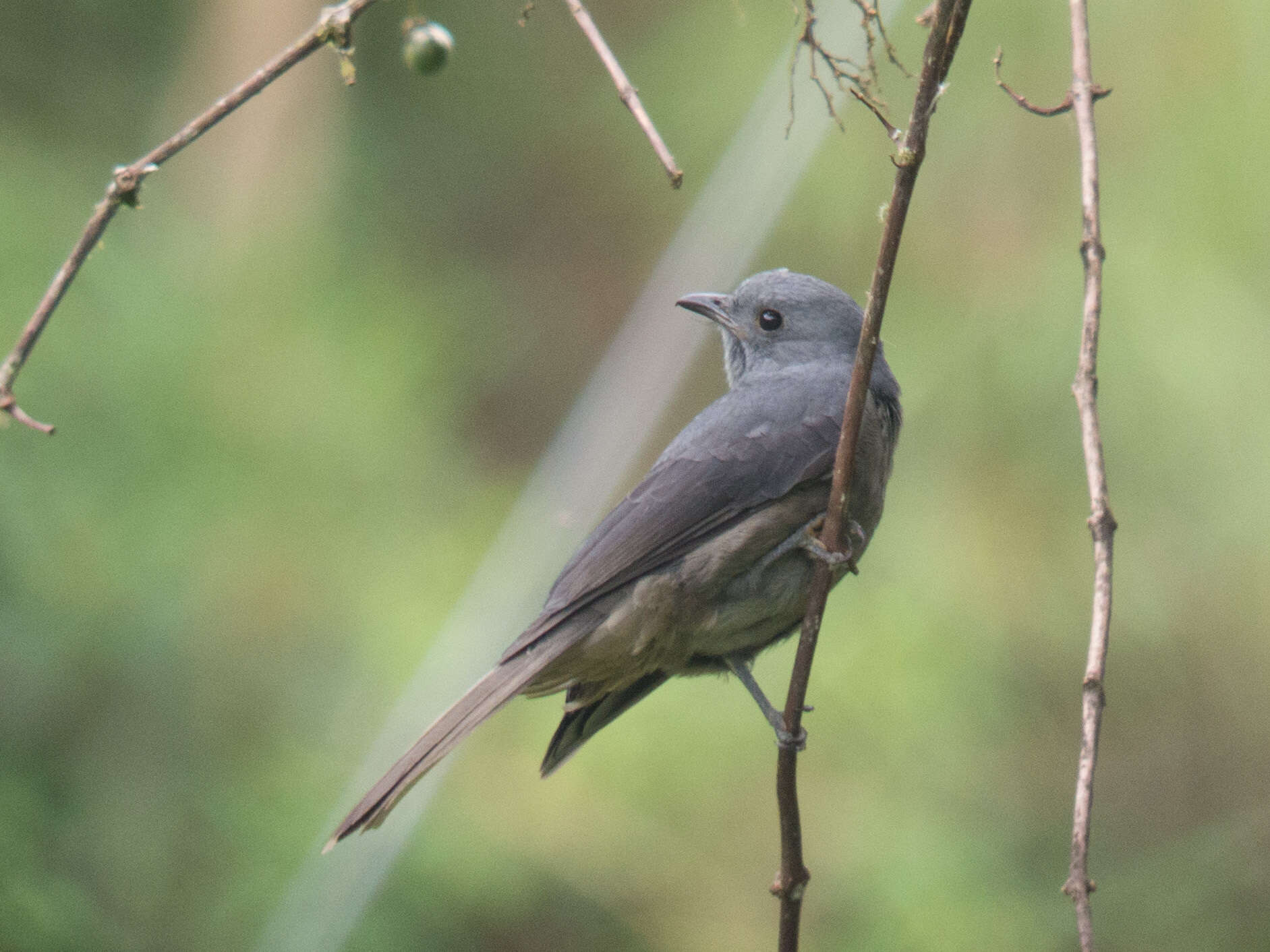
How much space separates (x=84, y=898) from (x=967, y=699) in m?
2.96

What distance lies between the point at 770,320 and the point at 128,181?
6.30 ft

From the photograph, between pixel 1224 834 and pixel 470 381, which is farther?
pixel 470 381

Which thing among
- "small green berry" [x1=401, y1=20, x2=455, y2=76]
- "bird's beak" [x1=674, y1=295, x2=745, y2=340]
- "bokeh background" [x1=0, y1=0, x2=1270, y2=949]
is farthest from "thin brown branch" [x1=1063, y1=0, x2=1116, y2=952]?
"bokeh background" [x1=0, y1=0, x2=1270, y2=949]

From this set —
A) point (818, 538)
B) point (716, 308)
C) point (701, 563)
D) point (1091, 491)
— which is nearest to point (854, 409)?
point (1091, 491)

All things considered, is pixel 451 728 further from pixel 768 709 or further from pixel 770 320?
pixel 770 320

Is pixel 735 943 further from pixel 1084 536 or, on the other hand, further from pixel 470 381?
pixel 470 381

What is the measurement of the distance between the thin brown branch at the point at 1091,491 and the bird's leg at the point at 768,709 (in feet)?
1.64

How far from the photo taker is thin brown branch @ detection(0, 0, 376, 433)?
5.57 feet

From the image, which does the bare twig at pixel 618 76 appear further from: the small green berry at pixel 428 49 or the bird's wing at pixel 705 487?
the bird's wing at pixel 705 487

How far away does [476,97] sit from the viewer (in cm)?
702

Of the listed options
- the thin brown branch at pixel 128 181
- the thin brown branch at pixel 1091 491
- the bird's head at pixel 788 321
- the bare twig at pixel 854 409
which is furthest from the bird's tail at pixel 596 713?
the thin brown branch at pixel 128 181

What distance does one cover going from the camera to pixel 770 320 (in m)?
3.39

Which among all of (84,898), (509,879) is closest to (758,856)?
(509,879)

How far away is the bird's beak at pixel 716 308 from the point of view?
3.44 metres
